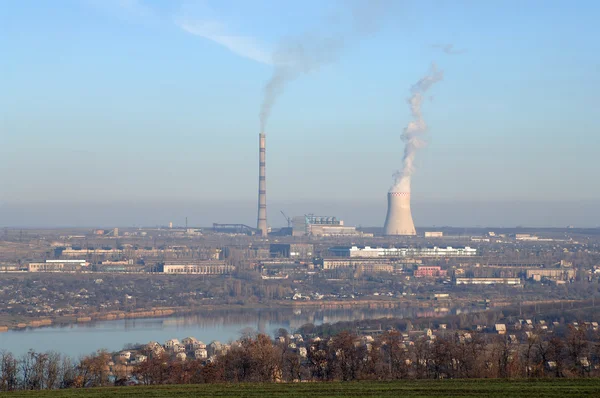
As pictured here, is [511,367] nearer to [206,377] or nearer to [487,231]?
[206,377]

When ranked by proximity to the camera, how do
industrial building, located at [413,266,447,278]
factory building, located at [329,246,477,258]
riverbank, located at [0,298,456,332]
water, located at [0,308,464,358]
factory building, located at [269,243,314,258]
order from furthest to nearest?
factory building, located at [269,243,314,258], factory building, located at [329,246,477,258], industrial building, located at [413,266,447,278], riverbank, located at [0,298,456,332], water, located at [0,308,464,358]

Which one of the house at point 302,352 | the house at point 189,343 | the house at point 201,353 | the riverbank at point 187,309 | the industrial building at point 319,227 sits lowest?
the riverbank at point 187,309

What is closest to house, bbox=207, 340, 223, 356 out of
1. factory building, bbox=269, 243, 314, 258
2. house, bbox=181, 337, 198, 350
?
house, bbox=181, 337, 198, 350

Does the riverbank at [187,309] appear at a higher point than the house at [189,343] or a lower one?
lower

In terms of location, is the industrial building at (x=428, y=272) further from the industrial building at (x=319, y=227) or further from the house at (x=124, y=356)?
the house at (x=124, y=356)

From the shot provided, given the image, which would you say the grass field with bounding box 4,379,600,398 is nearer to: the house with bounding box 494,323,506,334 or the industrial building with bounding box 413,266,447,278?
the house with bounding box 494,323,506,334

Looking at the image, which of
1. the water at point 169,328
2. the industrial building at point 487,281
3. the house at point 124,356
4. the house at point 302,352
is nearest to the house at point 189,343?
the water at point 169,328

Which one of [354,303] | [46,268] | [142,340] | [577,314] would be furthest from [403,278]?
[142,340]
